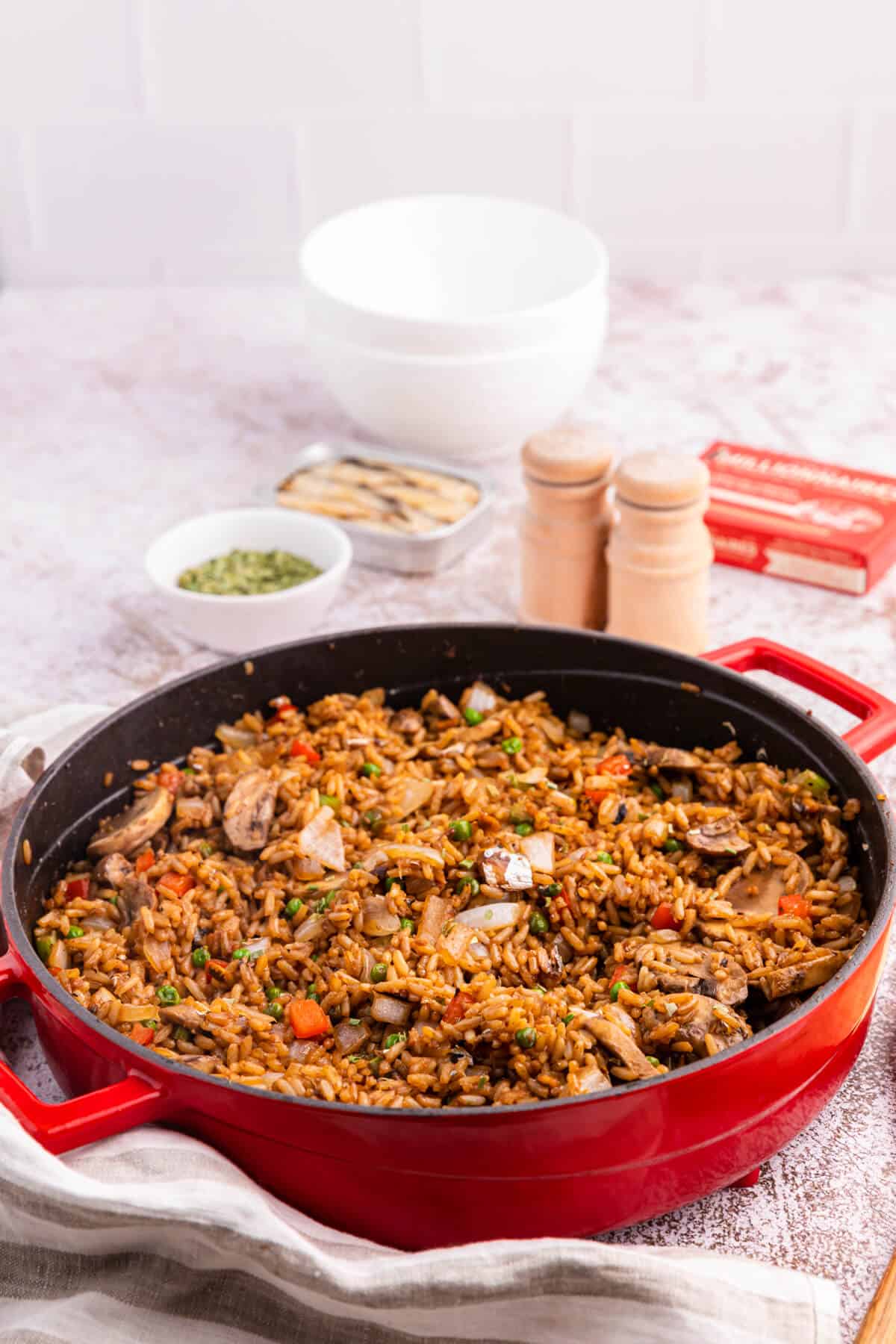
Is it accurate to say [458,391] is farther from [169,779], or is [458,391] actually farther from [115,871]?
[115,871]

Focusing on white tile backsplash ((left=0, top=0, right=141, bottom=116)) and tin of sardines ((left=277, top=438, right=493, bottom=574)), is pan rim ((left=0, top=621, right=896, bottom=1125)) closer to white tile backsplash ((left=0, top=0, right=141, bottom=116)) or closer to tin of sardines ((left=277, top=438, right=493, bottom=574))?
tin of sardines ((left=277, top=438, right=493, bottom=574))

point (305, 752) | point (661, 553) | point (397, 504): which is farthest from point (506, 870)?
point (397, 504)

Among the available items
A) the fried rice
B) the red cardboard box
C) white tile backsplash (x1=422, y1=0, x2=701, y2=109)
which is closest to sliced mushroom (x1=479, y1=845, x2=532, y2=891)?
the fried rice

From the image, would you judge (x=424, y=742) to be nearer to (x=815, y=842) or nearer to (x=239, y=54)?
(x=815, y=842)

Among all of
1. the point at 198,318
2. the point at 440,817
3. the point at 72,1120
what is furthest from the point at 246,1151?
the point at 198,318

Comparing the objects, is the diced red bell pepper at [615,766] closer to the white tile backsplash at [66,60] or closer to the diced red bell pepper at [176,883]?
the diced red bell pepper at [176,883]

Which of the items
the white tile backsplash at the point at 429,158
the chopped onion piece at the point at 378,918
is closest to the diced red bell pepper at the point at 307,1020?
the chopped onion piece at the point at 378,918

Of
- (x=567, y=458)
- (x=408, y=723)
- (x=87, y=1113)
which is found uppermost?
(x=567, y=458)
